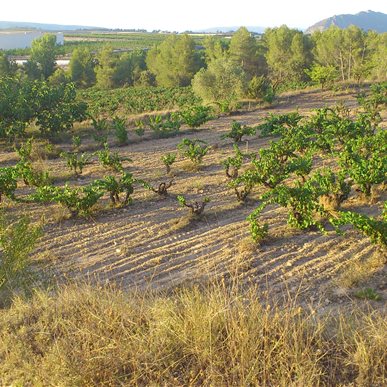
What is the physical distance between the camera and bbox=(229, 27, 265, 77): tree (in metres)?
41.9

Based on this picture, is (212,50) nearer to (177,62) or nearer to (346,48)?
(177,62)

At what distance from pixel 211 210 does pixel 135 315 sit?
495 cm

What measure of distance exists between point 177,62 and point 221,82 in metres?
25.4

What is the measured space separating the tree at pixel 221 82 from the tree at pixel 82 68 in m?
34.9

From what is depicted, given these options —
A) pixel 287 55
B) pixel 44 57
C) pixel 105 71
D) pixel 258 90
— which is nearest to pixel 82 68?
pixel 105 71

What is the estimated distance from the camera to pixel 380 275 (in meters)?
5.57

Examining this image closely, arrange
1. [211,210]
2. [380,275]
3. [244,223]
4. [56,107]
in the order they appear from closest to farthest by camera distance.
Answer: [380,275] → [244,223] → [211,210] → [56,107]

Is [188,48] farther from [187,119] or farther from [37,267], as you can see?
[37,267]

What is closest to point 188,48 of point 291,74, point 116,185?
point 291,74

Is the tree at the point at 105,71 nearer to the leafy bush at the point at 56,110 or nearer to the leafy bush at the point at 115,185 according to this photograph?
the leafy bush at the point at 56,110

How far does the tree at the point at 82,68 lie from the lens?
5556 cm

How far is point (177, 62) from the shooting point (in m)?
48.5

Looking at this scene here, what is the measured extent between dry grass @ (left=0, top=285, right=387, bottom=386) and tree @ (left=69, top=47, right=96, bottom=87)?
56.1 metres

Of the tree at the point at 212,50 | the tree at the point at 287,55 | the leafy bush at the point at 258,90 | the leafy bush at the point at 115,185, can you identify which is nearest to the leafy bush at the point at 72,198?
the leafy bush at the point at 115,185
